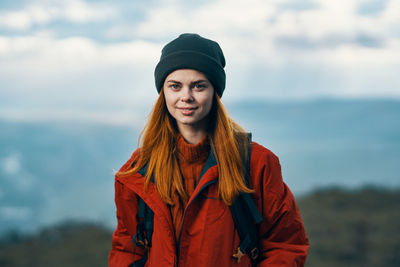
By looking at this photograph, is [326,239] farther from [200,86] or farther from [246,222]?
[200,86]

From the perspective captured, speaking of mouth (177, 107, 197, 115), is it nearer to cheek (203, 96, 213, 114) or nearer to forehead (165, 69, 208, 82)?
cheek (203, 96, 213, 114)

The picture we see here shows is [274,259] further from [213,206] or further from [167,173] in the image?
[167,173]

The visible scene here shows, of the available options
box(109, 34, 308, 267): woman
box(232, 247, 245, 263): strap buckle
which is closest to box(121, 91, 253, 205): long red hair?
box(109, 34, 308, 267): woman

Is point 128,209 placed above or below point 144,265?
above

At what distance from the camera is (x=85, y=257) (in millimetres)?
10141

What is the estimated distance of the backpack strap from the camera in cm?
232

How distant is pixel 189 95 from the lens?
2.43 meters

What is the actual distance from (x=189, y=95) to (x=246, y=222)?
3.00ft

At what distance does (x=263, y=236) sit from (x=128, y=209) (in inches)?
38.6

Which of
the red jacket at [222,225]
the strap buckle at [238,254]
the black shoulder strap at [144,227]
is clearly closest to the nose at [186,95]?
the red jacket at [222,225]

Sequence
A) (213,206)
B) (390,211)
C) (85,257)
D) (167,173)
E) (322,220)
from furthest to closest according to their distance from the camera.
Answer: (390,211), (322,220), (85,257), (167,173), (213,206)

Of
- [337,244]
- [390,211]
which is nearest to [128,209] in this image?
[337,244]

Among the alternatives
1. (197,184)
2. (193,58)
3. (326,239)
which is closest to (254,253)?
(197,184)

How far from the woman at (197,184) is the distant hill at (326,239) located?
7551mm
